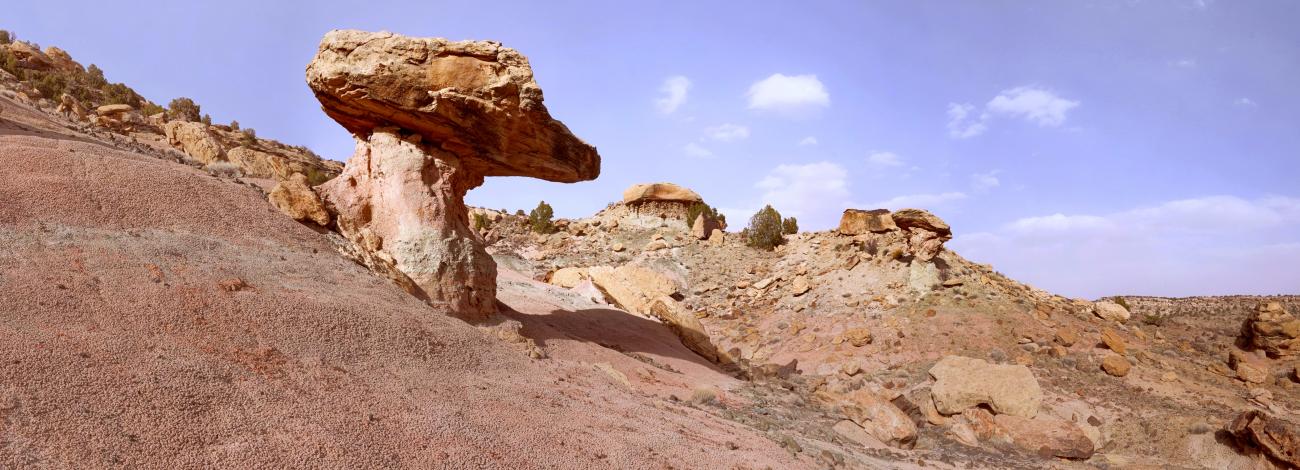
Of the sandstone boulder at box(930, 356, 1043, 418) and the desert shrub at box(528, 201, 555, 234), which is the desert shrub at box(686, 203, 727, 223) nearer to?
the desert shrub at box(528, 201, 555, 234)

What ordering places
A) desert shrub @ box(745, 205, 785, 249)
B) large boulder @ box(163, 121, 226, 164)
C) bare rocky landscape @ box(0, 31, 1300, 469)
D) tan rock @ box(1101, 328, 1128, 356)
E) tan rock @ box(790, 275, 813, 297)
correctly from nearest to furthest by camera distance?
bare rocky landscape @ box(0, 31, 1300, 469) < tan rock @ box(1101, 328, 1128, 356) < large boulder @ box(163, 121, 226, 164) < tan rock @ box(790, 275, 813, 297) < desert shrub @ box(745, 205, 785, 249)

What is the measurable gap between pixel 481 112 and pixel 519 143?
1.02 metres

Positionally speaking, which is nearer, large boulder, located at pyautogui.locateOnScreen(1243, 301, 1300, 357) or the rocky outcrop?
the rocky outcrop

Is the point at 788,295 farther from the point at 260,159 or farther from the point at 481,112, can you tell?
the point at 260,159

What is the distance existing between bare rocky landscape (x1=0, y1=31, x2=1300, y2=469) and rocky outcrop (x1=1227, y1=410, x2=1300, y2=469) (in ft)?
0.14

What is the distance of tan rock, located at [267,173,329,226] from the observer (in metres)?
10.5

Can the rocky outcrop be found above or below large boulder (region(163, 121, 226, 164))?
below

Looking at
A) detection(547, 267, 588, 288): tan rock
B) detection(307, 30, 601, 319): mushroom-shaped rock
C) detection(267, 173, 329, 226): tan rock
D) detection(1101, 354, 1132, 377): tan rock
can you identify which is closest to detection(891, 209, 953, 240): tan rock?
detection(1101, 354, 1132, 377): tan rock

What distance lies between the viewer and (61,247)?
6.79 meters

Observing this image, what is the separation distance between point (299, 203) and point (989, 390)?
41.1 feet

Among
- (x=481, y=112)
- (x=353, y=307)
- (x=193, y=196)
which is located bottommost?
(x=353, y=307)

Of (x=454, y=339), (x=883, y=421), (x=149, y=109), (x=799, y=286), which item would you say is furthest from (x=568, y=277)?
(x=149, y=109)

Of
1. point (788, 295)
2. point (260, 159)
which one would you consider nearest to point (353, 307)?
point (260, 159)

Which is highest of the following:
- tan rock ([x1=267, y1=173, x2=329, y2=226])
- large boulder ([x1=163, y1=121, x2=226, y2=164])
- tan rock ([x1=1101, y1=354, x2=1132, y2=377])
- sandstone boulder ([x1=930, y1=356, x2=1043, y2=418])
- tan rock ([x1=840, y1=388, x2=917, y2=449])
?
large boulder ([x1=163, y1=121, x2=226, y2=164])
